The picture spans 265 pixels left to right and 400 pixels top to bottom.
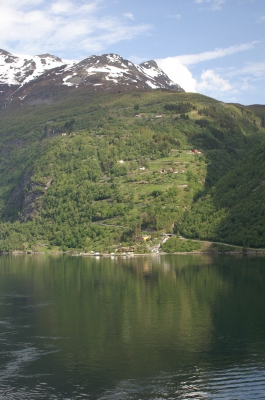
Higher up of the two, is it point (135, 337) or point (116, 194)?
point (116, 194)

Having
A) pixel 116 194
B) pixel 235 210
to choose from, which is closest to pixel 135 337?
pixel 235 210

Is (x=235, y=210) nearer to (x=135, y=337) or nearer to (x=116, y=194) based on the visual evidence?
(x=116, y=194)

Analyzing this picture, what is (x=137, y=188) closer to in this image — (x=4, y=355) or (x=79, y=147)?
(x=79, y=147)

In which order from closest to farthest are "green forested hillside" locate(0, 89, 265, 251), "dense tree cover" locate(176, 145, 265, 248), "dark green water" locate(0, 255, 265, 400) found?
"dark green water" locate(0, 255, 265, 400) < "dense tree cover" locate(176, 145, 265, 248) < "green forested hillside" locate(0, 89, 265, 251)

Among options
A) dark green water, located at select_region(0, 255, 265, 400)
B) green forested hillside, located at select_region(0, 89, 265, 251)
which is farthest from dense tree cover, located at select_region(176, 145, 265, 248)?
dark green water, located at select_region(0, 255, 265, 400)

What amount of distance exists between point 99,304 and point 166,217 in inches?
3036

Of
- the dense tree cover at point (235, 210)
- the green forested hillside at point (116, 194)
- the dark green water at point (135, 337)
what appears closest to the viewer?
the dark green water at point (135, 337)

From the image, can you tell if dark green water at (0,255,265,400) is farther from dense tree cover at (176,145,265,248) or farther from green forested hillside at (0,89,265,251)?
green forested hillside at (0,89,265,251)

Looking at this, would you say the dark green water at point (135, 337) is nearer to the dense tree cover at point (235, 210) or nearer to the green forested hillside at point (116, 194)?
the dense tree cover at point (235, 210)

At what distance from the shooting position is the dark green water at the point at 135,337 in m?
36.8

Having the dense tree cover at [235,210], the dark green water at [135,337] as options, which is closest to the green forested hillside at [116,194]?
the dense tree cover at [235,210]

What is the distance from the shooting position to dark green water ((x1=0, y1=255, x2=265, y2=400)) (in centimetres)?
3675

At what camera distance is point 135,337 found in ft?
159

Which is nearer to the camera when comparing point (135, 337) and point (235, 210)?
point (135, 337)
